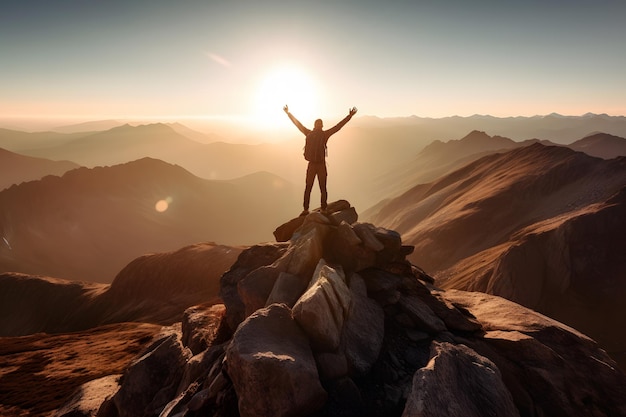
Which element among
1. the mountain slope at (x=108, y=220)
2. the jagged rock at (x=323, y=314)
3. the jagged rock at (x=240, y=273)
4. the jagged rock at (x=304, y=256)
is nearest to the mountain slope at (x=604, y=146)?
the mountain slope at (x=108, y=220)

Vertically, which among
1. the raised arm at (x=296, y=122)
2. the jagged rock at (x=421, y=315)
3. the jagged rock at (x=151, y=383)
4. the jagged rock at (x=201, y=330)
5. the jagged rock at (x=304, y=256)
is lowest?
the jagged rock at (x=151, y=383)

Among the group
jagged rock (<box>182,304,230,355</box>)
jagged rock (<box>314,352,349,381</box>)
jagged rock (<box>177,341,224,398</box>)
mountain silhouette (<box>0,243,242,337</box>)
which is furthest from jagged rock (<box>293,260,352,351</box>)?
mountain silhouette (<box>0,243,242,337</box>)

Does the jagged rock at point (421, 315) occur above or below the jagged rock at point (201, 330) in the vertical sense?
above

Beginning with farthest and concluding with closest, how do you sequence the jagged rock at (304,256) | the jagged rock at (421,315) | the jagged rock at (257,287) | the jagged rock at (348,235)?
the jagged rock at (348,235) → the jagged rock at (304,256) → the jagged rock at (257,287) → the jagged rock at (421,315)

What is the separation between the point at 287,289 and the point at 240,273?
4.40 m

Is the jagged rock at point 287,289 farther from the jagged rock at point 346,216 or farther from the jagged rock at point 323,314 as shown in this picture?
the jagged rock at point 346,216

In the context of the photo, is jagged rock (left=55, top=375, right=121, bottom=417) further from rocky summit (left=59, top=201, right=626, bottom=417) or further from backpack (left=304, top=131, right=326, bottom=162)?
backpack (left=304, top=131, right=326, bottom=162)

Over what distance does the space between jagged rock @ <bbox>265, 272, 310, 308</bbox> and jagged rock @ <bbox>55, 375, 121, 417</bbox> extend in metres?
8.26

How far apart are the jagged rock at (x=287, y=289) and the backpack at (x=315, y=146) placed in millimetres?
4811

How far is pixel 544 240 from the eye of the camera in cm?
3838

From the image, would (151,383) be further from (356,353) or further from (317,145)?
(317,145)

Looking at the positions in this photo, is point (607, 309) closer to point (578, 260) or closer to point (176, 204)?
point (578, 260)

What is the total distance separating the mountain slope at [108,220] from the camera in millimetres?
101812

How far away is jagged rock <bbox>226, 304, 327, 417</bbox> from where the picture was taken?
5906 mm
